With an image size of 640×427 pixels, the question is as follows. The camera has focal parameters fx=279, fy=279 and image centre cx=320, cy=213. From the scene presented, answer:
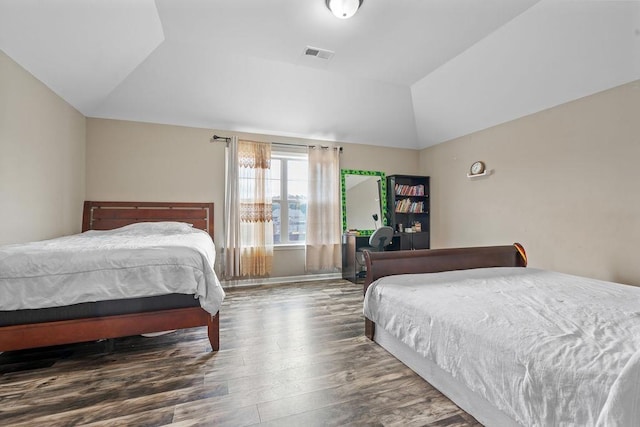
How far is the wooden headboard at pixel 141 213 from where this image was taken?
3.63 m

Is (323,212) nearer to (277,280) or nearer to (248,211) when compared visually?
(248,211)

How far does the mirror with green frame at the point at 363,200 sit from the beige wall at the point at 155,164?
4.50 feet

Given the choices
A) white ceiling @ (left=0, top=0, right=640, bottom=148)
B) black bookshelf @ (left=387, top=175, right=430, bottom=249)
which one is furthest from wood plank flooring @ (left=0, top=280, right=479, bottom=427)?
black bookshelf @ (left=387, top=175, right=430, bottom=249)

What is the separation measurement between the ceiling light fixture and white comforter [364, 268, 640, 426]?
2271 millimetres

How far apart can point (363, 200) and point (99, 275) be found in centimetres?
386

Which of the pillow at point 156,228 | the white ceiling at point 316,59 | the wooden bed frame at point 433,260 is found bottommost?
the wooden bed frame at point 433,260

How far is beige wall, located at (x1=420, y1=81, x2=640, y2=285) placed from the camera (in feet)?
8.78

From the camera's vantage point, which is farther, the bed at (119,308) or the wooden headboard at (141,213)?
the wooden headboard at (141,213)

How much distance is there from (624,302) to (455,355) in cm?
123

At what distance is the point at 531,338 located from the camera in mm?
1192

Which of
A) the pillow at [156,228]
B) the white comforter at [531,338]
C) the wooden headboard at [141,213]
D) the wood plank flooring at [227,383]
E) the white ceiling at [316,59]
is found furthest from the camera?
the wooden headboard at [141,213]

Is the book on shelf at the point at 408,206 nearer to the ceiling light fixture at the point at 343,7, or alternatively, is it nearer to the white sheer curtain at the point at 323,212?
the white sheer curtain at the point at 323,212

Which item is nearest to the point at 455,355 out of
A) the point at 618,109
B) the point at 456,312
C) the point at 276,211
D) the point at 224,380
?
the point at 456,312

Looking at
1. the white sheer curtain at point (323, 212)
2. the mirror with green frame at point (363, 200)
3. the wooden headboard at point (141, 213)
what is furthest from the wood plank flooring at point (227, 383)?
the mirror with green frame at point (363, 200)
